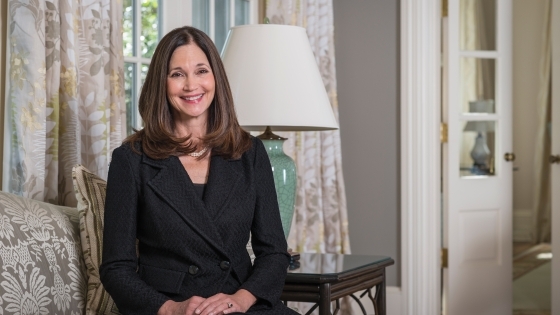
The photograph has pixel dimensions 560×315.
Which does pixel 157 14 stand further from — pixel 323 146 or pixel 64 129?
pixel 323 146

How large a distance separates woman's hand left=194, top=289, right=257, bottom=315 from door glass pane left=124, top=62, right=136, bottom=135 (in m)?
1.43

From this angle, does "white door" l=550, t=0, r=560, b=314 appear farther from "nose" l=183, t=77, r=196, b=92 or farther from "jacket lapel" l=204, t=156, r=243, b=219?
"nose" l=183, t=77, r=196, b=92

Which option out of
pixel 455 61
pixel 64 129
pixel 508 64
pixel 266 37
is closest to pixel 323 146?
pixel 455 61

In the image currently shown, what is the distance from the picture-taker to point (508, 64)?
468 centimetres

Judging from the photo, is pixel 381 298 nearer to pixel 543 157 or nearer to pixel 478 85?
pixel 478 85

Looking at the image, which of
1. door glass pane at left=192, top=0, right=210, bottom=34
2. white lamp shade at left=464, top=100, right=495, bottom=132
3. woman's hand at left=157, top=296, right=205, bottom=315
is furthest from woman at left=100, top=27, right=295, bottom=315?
white lamp shade at left=464, top=100, right=495, bottom=132

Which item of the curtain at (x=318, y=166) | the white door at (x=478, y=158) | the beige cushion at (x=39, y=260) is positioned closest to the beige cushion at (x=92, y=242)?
the beige cushion at (x=39, y=260)

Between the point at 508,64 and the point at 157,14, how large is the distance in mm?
2223

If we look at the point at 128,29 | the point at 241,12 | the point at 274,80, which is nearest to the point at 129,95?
the point at 128,29

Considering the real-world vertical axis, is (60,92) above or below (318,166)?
above

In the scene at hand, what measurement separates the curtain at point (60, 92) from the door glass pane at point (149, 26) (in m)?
0.40

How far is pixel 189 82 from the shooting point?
2.09 meters

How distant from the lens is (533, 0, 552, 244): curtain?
23.6 feet

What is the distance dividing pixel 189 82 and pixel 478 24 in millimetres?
2958
